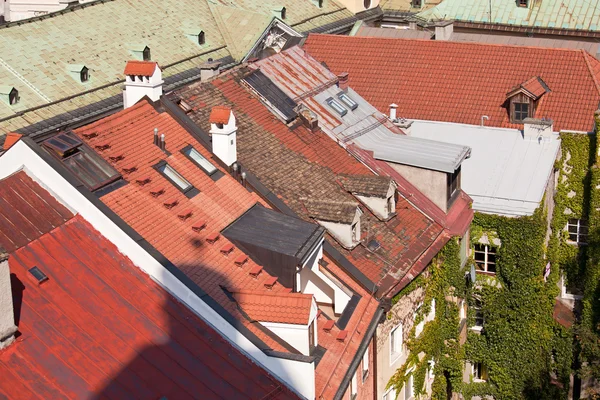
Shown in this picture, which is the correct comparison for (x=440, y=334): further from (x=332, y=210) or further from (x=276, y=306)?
(x=276, y=306)

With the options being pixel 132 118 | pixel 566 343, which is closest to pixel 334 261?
pixel 132 118

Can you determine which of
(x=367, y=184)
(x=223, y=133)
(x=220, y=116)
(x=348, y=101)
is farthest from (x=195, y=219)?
(x=348, y=101)

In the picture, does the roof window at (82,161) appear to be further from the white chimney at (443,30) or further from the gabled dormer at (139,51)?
the white chimney at (443,30)

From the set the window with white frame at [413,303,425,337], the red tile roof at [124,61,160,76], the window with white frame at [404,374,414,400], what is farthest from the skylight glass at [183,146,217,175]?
the window with white frame at [404,374,414,400]

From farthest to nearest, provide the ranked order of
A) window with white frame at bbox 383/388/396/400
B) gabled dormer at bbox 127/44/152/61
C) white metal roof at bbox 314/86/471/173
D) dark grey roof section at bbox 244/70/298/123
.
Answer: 1. gabled dormer at bbox 127/44/152/61
2. white metal roof at bbox 314/86/471/173
3. dark grey roof section at bbox 244/70/298/123
4. window with white frame at bbox 383/388/396/400

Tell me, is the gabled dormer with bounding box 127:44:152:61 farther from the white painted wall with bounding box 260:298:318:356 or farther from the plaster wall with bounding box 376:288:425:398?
the white painted wall with bounding box 260:298:318:356

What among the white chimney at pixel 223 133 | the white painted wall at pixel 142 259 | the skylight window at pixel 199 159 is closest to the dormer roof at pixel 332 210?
the white chimney at pixel 223 133
